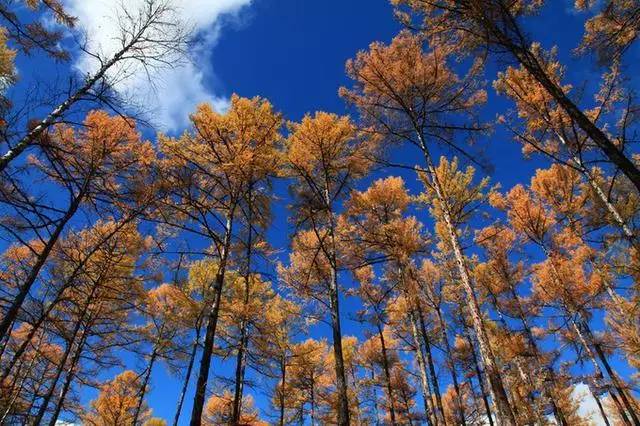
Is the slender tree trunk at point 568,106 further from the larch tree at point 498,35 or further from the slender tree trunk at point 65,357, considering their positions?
the slender tree trunk at point 65,357

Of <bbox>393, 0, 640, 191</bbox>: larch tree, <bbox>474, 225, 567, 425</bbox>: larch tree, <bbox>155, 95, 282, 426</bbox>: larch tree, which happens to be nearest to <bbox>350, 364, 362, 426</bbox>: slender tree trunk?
<bbox>474, 225, 567, 425</bbox>: larch tree

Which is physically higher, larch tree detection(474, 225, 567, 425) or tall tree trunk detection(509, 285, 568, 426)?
larch tree detection(474, 225, 567, 425)

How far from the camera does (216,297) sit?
25.4ft

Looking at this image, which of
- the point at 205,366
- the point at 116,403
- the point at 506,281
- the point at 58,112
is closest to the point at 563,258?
the point at 506,281

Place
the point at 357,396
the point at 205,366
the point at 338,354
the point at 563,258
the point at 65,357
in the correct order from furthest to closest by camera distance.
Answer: the point at 357,396
the point at 563,258
the point at 65,357
the point at 338,354
the point at 205,366

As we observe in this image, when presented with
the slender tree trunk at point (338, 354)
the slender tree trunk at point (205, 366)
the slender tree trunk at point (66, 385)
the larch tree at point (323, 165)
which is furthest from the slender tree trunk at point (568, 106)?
the slender tree trunk at point (66, 385)

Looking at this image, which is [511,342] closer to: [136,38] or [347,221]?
[347,221]

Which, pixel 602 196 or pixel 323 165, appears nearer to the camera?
pixel 602 196

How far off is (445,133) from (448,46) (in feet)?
8.91

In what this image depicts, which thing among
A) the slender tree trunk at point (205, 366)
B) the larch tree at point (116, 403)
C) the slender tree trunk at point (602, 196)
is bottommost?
the slender tree trunk at point (205, 366)

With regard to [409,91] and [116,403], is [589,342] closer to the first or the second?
[409,91]

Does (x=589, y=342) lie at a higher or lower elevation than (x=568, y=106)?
higher

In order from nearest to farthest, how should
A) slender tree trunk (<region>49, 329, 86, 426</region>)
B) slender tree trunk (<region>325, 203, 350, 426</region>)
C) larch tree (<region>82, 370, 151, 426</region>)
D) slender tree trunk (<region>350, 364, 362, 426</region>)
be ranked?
slender tree trunk (<region>325, 203, 350, 426</region>), slender tree trunk (<region>49, 329, 86, 426</region>), larch tree (<region>82, 370, 151, 426</region>), slender tree trunk (<region>350, 364, 362, 426</region>)

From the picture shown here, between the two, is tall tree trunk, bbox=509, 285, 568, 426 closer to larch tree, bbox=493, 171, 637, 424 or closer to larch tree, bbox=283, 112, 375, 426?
larch tree, bbox=493, 171, 637, 424
